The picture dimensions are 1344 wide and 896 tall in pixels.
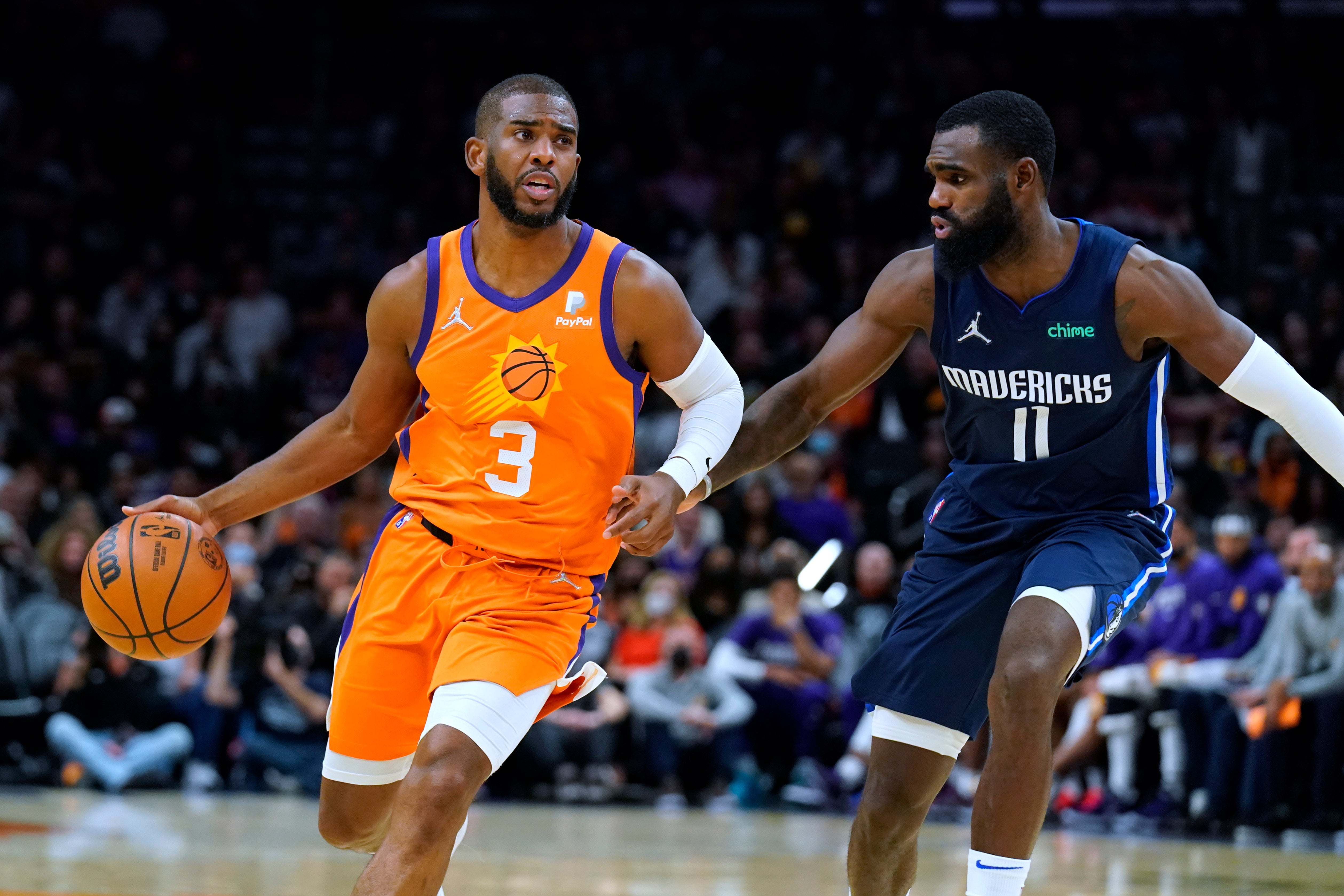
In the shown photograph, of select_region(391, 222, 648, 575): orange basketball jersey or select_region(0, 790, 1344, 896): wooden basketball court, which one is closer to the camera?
select_region(391, 222, 648, 575): orange basketball jersey

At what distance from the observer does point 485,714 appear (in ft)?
12.4

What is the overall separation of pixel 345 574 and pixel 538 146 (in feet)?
22.4

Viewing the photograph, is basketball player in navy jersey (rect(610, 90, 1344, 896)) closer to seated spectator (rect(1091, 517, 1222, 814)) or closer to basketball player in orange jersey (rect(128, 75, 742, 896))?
basketball player in orange jersey (rect(128, 75, 742, 896))

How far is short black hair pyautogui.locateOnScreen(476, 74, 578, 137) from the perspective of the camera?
423cm

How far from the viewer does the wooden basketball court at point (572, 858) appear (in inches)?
257

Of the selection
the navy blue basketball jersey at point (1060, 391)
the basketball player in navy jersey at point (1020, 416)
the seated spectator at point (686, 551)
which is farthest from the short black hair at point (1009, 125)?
the seated spectator at point (686, 551)

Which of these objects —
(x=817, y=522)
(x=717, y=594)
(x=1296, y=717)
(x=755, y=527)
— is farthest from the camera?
(x=817, y=522)

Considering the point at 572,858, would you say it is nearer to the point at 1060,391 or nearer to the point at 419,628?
the point at 419,628

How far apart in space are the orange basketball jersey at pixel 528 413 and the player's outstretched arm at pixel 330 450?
13cm

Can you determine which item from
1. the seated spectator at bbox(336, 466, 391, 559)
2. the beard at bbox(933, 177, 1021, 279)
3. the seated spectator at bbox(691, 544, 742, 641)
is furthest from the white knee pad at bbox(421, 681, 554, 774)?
the seated spectator at bbox(336, 466, 391, 559)

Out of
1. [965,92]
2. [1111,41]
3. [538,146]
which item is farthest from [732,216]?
[538,146]

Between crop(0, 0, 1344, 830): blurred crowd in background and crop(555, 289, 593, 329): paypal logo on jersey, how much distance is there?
20.9 ft

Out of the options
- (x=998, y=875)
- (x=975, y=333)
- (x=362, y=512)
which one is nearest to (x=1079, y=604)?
(x=998, y=875)

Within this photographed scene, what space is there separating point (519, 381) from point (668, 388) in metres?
0.45
